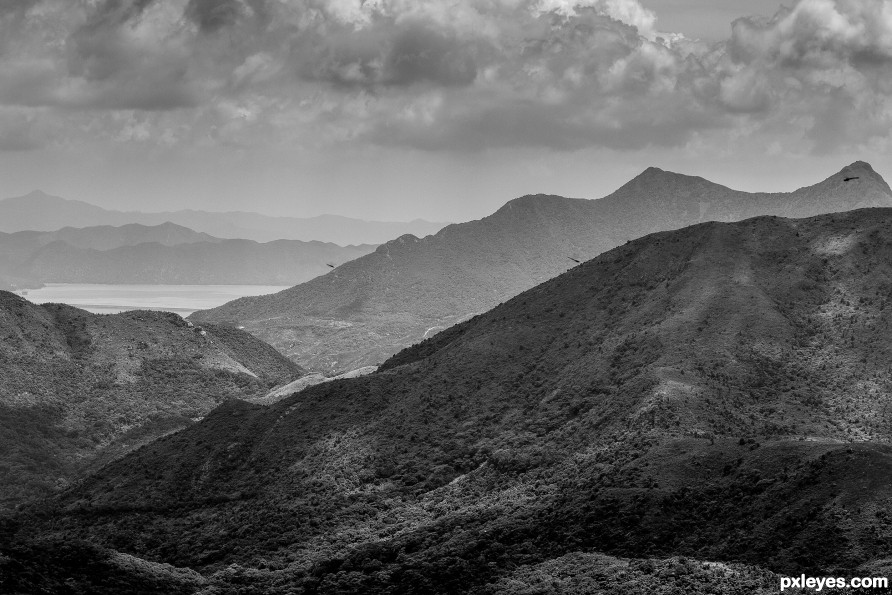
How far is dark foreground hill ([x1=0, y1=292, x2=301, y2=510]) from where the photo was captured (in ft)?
513

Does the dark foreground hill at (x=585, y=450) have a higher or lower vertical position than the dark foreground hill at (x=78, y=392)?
lower

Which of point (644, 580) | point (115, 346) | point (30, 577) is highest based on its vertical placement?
point (115, 346)

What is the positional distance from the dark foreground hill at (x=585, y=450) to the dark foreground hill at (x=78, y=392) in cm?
3296

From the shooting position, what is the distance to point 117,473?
125 metres

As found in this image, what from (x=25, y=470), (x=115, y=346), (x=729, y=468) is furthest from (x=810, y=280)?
(x=115, y=346)

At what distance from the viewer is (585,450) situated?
92875 mm

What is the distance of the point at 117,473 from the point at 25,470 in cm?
3242

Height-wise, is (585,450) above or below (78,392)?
below

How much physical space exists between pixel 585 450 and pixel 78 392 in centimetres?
11239

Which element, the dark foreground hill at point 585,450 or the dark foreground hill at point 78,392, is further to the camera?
the dark foreground hill at point 78,392

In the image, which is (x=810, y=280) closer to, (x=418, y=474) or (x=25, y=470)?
(x=418, y=474)

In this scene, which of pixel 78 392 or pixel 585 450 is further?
pixel 78 392

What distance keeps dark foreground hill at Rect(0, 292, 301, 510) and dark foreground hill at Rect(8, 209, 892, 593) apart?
33.0m

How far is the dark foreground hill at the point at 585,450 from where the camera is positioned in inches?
2840
